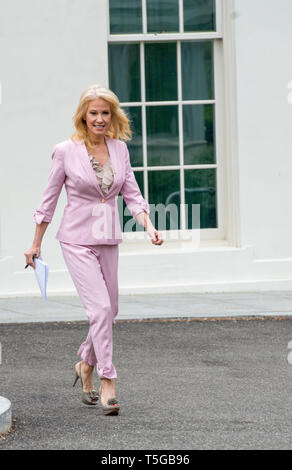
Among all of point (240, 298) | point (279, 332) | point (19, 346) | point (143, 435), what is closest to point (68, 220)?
point (143, 435)

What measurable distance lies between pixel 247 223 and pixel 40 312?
126 inches

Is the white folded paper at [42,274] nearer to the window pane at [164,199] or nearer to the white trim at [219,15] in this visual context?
the window pane at [164,199]

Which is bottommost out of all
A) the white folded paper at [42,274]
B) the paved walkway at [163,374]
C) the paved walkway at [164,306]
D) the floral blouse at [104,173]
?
the paved walkway at [164,306]

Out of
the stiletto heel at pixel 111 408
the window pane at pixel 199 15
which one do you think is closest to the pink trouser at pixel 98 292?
the stiletto heel at pixel 111 408

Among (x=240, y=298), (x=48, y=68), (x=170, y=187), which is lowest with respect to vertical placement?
(x=240, y=298)

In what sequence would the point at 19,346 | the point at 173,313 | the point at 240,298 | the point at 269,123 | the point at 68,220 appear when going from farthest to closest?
the point at 269,123 < the point at 240,298 < the point at 173,313 < the point at 19,346 < the point at 68,220

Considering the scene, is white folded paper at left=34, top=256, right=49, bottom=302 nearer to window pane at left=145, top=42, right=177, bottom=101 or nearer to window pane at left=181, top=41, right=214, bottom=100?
window pane at left=145, top=42, right=177, bottom=101

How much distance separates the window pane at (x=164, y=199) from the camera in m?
13.5

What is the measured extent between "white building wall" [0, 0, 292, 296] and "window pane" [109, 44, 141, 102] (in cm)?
36

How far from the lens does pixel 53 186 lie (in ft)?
22.2

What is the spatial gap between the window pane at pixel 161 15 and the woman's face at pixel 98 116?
6.76 metres

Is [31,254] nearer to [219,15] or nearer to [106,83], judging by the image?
[106,83]

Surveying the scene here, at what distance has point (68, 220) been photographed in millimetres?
6750

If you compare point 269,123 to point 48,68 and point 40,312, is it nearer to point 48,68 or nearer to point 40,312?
point 48,68
